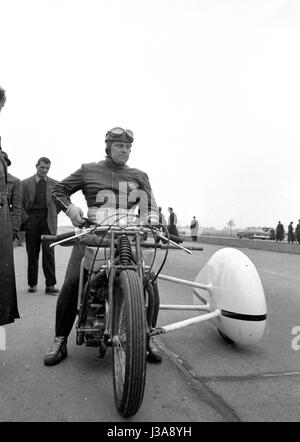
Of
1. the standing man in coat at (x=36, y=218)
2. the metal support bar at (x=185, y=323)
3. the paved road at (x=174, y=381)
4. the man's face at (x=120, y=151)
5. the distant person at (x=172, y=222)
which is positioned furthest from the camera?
the distant person at (x=172, y=222)

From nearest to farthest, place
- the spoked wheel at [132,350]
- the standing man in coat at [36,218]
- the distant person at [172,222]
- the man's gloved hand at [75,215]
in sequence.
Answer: the spoked wheel at [132,350], the man's gloved hand at [75,215], the standing man in coat at [36,218], the distant person at [172,222]

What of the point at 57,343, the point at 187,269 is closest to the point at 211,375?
the point at 57,343

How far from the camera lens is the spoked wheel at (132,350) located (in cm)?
238

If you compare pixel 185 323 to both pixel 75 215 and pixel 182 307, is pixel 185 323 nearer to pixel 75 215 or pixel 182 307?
pixel 182 307

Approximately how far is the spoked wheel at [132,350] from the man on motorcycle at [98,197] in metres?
0.98

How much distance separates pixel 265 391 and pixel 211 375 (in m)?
0.46

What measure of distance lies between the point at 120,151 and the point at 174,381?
188 cm

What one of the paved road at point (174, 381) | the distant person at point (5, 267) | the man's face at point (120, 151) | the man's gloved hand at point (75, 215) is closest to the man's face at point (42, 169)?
the paved road at point (174, 381)

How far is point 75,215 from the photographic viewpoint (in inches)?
131

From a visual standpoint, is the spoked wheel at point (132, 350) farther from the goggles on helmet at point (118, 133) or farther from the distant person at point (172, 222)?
the distant person at point (172, 222)

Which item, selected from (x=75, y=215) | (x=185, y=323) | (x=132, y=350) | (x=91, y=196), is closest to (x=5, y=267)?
(x=75, y=215)

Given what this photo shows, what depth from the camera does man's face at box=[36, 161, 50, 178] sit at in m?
7.36

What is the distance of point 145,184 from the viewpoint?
3.96m

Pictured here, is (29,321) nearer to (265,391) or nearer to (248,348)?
(248,348)
